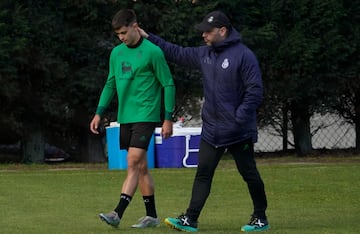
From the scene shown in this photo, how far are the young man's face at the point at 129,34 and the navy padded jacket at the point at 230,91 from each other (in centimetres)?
60

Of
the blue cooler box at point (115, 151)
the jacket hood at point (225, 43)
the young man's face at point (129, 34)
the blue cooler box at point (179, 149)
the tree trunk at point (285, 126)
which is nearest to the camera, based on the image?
the jacket hood at point (225, 43)

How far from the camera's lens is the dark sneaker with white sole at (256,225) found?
29.2ft

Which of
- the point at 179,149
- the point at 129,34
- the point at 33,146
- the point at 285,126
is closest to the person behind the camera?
the point at 129,34

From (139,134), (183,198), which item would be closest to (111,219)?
(139,134)

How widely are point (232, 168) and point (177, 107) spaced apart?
3.54 meters

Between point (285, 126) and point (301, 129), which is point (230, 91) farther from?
point (301, 129)

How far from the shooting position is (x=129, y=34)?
901cm

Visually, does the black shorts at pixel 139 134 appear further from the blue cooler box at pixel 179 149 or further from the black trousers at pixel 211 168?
the blue cooler box at pixel 179 149

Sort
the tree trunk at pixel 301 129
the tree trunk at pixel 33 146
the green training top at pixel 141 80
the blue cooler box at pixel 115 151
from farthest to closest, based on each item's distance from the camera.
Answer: the tree trunk at pixel 301 129 → the tree trunk at pixel 33 146 → the blue cooler box at pixel 115 151 → the green training top at pixel 141 80

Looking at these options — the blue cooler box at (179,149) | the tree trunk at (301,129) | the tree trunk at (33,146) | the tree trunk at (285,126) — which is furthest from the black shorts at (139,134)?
the tree trunk at (301,129)

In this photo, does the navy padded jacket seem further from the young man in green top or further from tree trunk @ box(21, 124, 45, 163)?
tree trunk @ box(21, 124, 45, 163)

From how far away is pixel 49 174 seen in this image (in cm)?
1616

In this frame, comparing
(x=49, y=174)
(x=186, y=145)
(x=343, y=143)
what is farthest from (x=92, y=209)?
(x=343, y=143)

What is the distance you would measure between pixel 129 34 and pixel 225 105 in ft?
3.54
